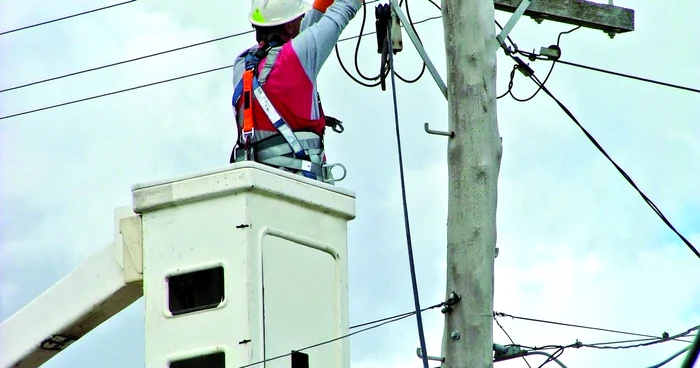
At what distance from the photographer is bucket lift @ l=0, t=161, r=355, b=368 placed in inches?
392

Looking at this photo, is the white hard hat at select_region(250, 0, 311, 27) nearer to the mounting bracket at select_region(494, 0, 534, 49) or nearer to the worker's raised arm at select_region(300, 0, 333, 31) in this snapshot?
the worker's raised arm at select_region(300, 0, 333, 31)

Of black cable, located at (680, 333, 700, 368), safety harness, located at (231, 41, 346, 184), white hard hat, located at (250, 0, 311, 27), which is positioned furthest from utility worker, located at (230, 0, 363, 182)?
black cable, located at (680, 333, 700, 368)

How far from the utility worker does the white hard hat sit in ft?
0.84

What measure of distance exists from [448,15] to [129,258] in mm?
2682

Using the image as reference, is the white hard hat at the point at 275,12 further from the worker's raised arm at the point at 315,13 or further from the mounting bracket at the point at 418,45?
the mounting bracket at the point at 418,45

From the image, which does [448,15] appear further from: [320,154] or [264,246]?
[264,246]

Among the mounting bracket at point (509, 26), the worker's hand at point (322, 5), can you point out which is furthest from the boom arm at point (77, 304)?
the mounting bracket at point (509, 26)

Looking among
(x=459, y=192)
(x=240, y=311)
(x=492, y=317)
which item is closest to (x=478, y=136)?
(x=459, y=192)

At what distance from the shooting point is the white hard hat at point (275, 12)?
→ 444 inches

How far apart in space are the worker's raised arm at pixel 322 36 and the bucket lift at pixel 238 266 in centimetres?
89

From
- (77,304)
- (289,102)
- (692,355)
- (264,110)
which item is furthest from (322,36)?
(692,355)

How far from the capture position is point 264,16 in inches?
446

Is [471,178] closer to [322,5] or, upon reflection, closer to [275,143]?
[275,143]

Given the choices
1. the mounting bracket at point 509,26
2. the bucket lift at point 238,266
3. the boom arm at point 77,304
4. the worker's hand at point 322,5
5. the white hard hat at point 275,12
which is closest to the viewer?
the bucket lift at point 238,266
